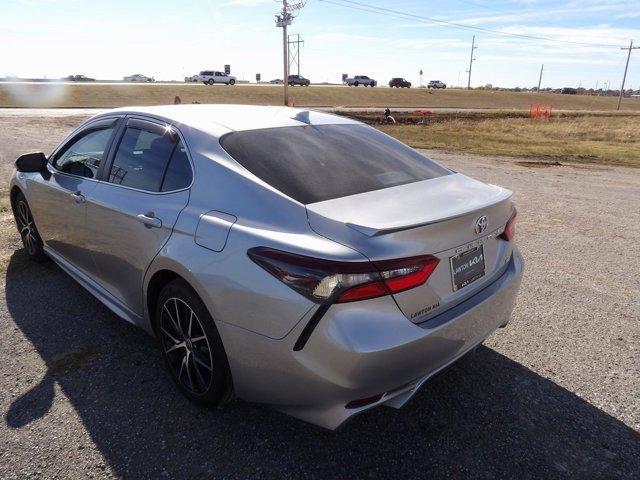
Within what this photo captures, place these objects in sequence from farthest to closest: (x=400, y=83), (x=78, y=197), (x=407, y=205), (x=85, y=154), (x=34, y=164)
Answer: (x=400, y=83) → (x=34, y=164) → (x=85, y=154) → (x=78, y=197) → (x=407, y=205)

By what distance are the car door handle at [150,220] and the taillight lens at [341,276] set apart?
0.92m

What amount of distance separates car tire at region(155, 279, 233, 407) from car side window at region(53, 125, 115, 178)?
54.9 inches

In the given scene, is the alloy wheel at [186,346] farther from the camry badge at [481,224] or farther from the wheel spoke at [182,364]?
the camry badge at [481,224]

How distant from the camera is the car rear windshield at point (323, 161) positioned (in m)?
2.50

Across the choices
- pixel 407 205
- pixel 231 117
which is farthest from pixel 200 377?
pixel 231 117

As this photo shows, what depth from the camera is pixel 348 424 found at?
8.63 feet

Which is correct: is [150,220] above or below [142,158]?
below

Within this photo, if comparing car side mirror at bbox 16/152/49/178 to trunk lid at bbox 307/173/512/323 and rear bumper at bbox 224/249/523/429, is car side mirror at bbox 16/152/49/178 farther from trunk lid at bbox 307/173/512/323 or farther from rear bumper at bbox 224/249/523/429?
trunk lid at bbox 307/173/512/323

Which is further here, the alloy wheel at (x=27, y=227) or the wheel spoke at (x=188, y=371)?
the alloy wheel at (x=27, y=227)

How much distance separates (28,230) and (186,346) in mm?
3116

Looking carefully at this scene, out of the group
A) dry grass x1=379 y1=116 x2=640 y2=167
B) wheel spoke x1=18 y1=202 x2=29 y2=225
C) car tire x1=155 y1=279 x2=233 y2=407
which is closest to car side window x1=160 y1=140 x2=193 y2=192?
car tire x1=155 y1=279 x2=233 y2=407

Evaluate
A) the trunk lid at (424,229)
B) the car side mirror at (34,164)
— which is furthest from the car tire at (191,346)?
the car side mirror at (34,164)

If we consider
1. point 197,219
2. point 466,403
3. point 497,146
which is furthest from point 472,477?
point 497,146

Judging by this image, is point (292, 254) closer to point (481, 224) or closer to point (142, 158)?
point (481, 224)
